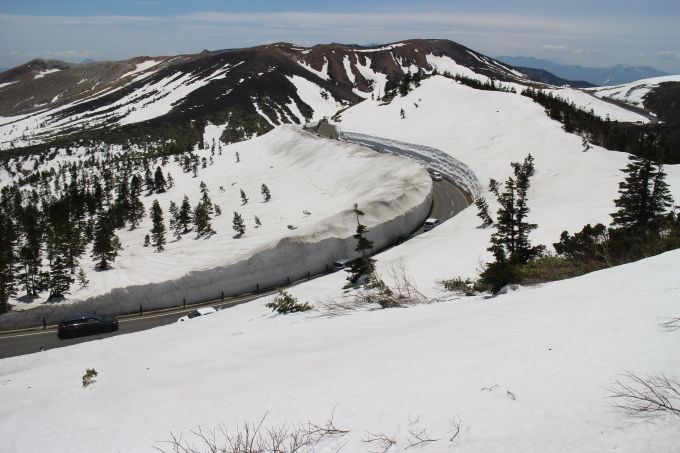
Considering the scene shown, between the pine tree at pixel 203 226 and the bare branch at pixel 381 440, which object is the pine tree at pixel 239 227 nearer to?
the pine tree at pixel 203 226

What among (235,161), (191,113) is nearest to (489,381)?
(235,161)

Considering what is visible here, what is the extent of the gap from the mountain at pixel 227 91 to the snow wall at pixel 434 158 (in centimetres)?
4002

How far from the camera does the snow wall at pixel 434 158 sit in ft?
137

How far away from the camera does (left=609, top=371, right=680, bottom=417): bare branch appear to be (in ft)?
12.6

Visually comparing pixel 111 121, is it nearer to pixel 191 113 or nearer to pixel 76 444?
pixel 191 113

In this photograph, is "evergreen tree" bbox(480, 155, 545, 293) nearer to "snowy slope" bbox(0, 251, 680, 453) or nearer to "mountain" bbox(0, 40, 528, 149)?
"snowy slope" bbox(0, 251, 680, 453)

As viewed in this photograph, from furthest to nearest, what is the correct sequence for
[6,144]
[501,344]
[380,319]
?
1. [6,144]
2. [380,319]
3. [501,344]

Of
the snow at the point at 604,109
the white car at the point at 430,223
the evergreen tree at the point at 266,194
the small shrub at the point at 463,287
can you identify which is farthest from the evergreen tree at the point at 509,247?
the snow at the point at 604,109

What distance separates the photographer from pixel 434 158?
170ft

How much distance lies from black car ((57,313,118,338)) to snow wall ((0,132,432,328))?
2.60 metres

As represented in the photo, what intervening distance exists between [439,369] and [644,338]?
270cm

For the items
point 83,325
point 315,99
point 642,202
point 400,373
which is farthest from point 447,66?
point 400,373

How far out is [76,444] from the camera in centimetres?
529

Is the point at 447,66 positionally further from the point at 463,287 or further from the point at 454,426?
the point at 454,426
